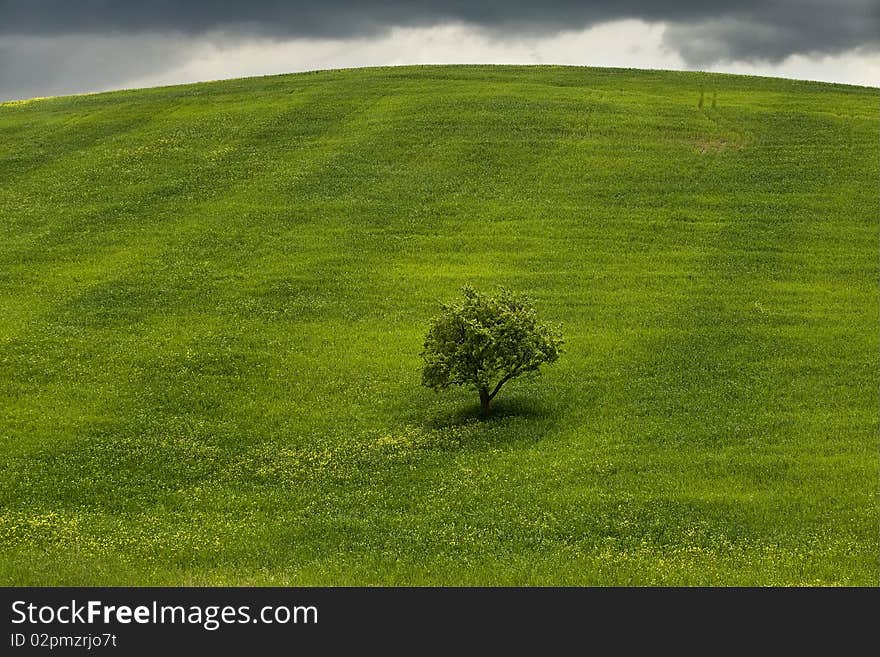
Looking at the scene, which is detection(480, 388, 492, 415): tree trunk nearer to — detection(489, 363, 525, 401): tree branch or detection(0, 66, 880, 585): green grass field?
detection(489, 363, 525, 401): tree branch

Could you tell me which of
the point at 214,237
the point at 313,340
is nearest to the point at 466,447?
the point at 313,340

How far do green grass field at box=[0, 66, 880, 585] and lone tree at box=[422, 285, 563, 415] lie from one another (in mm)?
1768

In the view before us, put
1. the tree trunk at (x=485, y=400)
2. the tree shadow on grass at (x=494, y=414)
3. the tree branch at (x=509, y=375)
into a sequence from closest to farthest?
the tree shadow on grass at (x=494, y=414) → the tree branch at (x=509, y=375) → the tree trunk at (x=485, y=400)

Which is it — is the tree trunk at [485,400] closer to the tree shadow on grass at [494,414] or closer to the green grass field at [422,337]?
the tree shadow on grass at [494,414]

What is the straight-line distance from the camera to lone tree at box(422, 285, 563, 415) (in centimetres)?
3534

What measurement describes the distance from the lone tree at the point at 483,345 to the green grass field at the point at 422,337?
177 cm

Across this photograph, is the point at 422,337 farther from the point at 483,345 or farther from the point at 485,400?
the point at 483,345

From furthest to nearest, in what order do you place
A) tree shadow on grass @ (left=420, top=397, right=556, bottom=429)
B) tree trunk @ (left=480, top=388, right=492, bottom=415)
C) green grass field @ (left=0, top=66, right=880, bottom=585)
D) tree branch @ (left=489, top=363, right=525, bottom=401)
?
tree trunk @ (left=480, top=388, right=492, bottom=415), tree branch @ (left=489, top=363, right=525, bottom=401), tree shadow on grass @ (left=420, top=397, right=556, bottom=429), green grass field @ (left=0, top=66, right=880, bottom=585)

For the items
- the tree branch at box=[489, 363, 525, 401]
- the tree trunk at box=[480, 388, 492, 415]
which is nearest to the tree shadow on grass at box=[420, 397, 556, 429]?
the tree trunk at box=[480, 388, 492, 415]

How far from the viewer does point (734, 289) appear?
48.7 metres

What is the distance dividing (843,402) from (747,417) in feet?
15.3

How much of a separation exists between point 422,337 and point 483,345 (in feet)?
32.3

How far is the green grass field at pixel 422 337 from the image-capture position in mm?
25516

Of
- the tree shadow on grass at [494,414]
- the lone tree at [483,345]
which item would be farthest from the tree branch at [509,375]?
the tree shadow on grass at [494,414]
